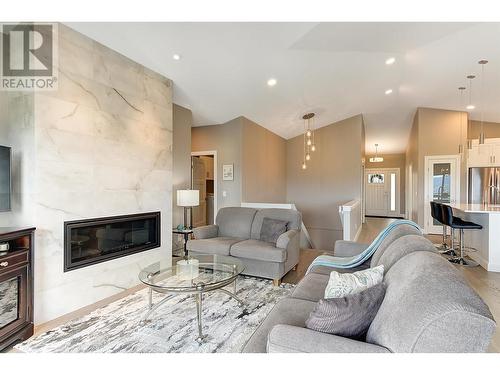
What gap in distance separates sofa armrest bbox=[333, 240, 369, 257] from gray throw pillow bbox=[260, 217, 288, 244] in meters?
0.95

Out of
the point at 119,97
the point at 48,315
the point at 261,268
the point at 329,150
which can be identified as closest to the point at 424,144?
the point at 329,150

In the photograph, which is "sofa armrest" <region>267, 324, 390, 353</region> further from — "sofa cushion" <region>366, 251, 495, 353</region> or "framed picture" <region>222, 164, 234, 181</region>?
"framed picture" <region>222, 164, 234, 181</region>

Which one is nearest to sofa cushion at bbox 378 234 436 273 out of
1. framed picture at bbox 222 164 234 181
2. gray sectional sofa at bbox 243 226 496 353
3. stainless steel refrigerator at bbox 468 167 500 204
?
gray sectional sofa at bbox 243 226 496 353

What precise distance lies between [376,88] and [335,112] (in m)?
1.40

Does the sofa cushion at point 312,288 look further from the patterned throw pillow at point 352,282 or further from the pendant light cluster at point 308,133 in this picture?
the pendant light cluster at point 308,133

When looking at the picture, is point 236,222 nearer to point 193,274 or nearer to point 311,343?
point 193,274

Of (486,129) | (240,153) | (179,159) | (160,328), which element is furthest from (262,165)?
(486,129)

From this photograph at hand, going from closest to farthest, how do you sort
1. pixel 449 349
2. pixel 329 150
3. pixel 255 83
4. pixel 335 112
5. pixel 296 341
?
pixel 449 349, pixel 296 341, pixel 255 83, pixel 335 112, pixel 329 150

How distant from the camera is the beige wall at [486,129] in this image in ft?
24.1

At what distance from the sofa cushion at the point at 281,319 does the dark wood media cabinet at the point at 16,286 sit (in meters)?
2.01

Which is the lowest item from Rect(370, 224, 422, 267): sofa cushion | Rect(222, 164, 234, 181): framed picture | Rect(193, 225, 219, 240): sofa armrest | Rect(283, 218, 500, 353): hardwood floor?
Rect(283, 218, 500, 353): hardwood floor

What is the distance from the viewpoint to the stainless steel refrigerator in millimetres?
6500

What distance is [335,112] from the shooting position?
6949 millimetres
